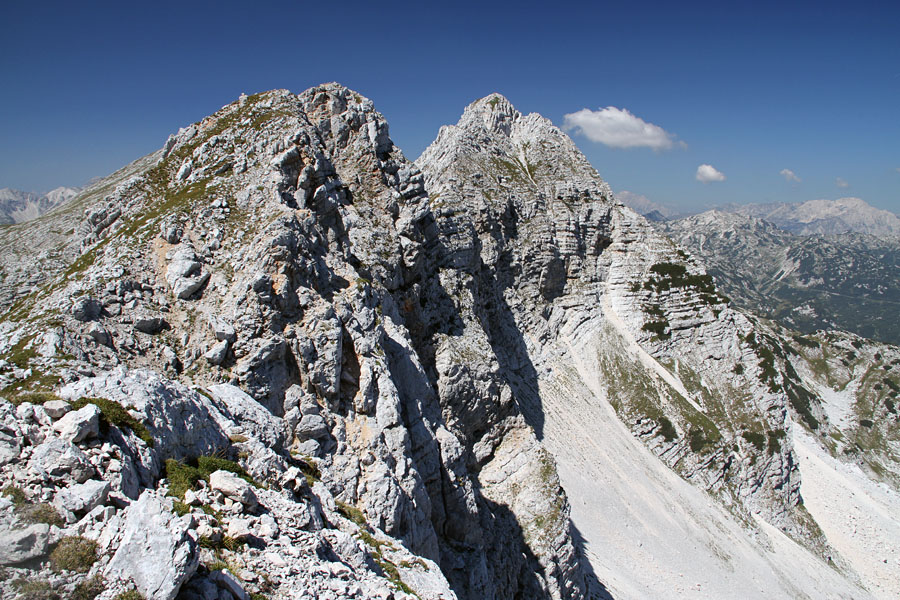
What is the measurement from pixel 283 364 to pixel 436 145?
8561 cm

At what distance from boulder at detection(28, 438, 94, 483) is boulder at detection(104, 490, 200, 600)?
52.0 inches

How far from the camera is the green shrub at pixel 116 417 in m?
10.3

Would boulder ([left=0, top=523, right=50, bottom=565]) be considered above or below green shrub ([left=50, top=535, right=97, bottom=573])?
above

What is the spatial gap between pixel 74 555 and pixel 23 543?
2.66ft

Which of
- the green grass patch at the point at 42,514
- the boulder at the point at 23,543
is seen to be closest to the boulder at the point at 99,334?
the green grass patch at the point at 42,514

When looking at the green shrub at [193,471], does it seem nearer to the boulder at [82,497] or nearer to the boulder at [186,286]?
the boulder at [82,497]

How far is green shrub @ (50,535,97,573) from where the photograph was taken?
24.4 feet

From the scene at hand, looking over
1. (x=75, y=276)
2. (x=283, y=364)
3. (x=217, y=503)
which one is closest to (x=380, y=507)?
(x=283, y=364)

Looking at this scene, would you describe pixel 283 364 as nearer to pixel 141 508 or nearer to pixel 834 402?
pixel 141 508

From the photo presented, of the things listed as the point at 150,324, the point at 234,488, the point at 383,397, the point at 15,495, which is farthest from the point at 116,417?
the point at 383,397

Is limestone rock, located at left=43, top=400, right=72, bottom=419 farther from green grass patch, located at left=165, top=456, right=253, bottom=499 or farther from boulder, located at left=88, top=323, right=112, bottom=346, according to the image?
boulder, located at left=88, top=323, right=112, bottom=346

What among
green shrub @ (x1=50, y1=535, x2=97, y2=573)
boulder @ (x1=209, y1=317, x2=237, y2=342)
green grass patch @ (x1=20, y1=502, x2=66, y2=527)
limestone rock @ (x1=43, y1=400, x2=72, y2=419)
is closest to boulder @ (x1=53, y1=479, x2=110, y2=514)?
green grass patch @ (x1=20, y1=502, x2=66, y2=527)

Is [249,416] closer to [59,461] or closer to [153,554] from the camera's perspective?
[59,461]

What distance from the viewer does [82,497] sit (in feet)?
27.5
